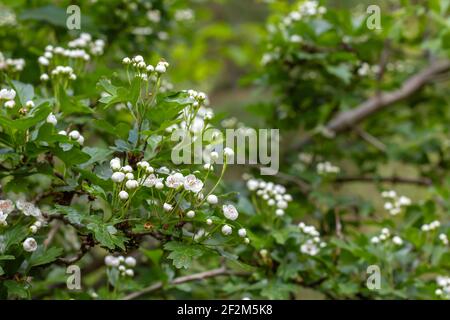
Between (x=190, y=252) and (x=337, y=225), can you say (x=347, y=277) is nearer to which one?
(x=337, y=225)

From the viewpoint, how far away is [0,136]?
1.38 m

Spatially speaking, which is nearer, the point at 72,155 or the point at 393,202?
the point at 72,155

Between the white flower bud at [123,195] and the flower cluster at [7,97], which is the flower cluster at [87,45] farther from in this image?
the white flower bud at [123,195]

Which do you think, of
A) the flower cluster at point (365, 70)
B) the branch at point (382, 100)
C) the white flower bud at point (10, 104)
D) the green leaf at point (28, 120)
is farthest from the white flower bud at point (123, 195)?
the branch at point (382, 100)

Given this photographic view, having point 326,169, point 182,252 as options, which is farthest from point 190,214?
point 326,169

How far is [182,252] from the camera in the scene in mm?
1285

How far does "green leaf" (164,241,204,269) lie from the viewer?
1.26m

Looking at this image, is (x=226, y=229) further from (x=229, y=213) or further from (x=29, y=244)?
(x=29, y=244)

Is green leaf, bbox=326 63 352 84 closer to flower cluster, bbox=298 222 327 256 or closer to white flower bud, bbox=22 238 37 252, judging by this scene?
flower cluster, bbox=298 222 327 256

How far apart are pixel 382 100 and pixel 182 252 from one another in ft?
5.72

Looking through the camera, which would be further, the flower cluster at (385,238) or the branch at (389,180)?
the branch at (389,180)

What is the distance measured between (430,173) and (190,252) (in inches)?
72.4

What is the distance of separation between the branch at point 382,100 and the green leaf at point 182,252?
4.92 feet

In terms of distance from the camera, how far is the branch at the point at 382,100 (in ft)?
8.95
